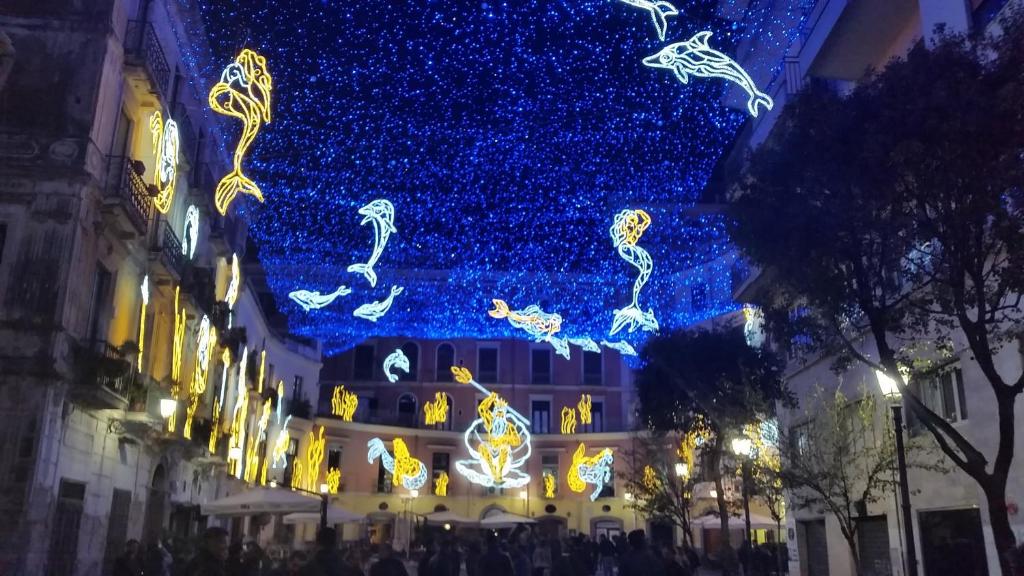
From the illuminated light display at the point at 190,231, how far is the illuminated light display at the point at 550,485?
31.3 m

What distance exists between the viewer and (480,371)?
169ft

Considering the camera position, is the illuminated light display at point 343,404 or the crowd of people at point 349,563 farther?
the illuminated light display at point 343,404

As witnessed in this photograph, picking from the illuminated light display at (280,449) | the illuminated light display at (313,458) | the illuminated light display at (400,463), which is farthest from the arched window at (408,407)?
the illuminated light display at (280,449)

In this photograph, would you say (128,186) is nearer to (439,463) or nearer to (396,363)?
(396,363)

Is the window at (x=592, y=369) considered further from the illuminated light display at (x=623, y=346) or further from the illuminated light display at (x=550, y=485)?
the illuminated light display at (x=623, y=346)

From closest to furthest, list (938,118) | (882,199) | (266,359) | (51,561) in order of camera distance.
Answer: (938,118) < (882,199) < (51,561) < (266,359)

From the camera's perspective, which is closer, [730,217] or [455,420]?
[730,217]

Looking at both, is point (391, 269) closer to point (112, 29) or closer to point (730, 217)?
point (112, 29)

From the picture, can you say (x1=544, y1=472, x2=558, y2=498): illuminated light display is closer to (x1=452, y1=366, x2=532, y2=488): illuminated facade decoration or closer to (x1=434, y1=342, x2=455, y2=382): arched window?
(x1=452, y1=366, x2=532, y2=488): illuminated facade decoration

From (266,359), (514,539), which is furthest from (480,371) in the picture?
(514,539)

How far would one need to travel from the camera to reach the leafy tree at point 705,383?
21.3m

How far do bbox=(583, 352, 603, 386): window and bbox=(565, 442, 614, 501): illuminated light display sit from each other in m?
4.28

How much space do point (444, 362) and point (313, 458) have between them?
38.2 feet

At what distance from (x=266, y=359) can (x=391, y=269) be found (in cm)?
758
